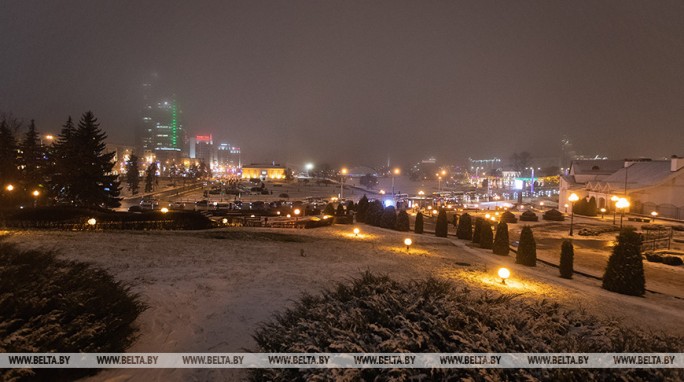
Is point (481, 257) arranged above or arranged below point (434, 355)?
below

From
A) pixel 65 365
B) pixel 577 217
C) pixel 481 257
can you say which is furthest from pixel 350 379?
pixel 577 217

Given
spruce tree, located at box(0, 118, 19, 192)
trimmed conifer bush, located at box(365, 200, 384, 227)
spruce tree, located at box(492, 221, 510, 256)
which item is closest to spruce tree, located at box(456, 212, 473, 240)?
spruce tree, located at box(492, 221, 510, 256)

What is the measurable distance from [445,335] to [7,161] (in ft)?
163

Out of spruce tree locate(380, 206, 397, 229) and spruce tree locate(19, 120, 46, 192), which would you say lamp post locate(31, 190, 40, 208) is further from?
spruce tree locate(380, 206, 397, 229)

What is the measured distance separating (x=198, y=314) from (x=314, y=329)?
4858mm

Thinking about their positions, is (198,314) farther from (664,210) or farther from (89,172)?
(664,210)

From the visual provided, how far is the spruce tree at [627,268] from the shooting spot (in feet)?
49.4

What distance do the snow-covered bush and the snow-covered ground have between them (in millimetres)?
1638

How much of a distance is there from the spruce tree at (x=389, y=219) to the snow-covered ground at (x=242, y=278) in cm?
1045

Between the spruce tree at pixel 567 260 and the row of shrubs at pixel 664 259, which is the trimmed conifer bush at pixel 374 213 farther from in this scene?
the row of shrubs at pixel 664 259

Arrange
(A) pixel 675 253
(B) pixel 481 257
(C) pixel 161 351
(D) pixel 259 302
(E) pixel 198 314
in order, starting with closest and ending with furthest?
(C) pixel 161 351, (E) pixel 198 314, (D) pixel 259 302, (B) pixel 481 257, (A) pixel 675 253

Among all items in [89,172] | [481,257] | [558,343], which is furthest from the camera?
[89,172]

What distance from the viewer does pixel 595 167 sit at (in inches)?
2677

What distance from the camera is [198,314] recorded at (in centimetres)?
893
